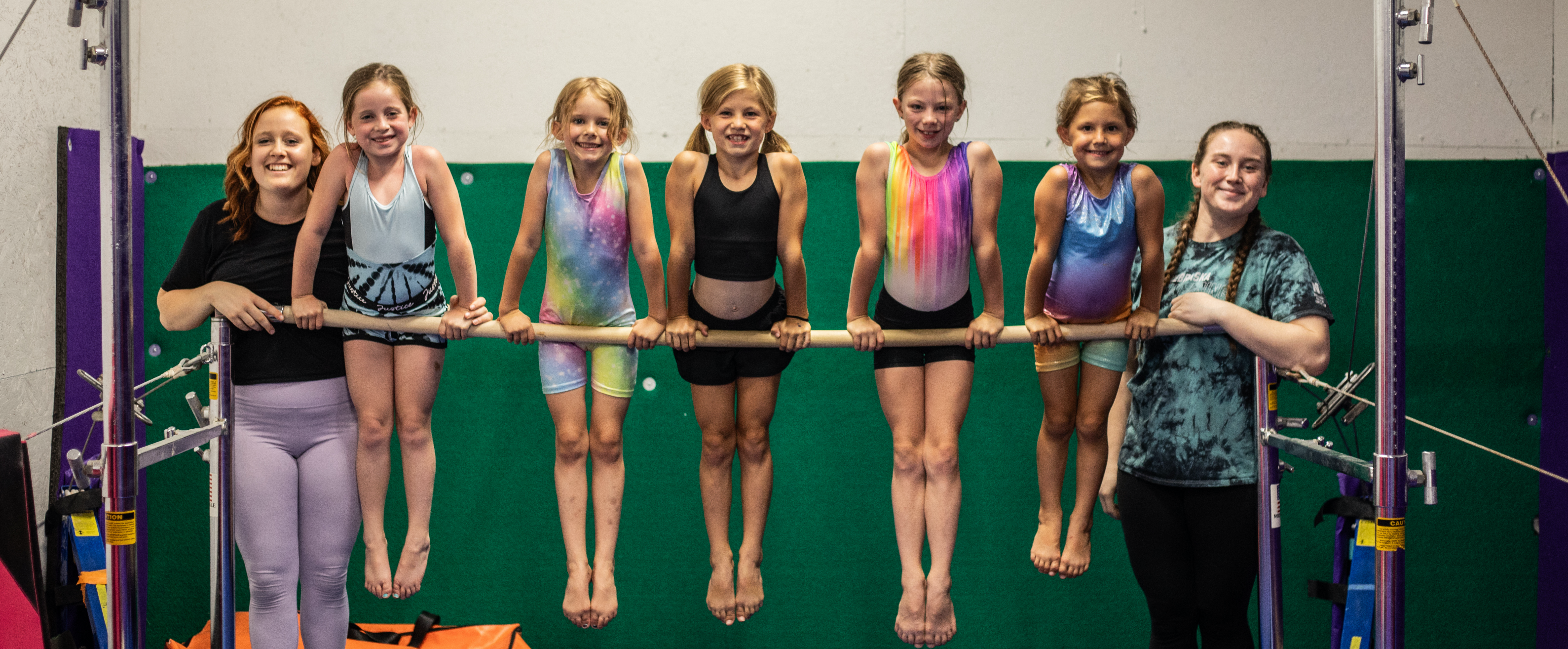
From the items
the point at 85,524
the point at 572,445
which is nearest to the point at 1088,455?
the point at 572,445

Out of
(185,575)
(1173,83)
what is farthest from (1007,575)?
(185,575)

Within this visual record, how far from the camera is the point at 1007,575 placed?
3512 millimetres

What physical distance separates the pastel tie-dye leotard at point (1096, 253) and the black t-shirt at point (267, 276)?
1.83 m

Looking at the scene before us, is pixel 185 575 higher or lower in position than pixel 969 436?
lower

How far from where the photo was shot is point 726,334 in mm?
2410

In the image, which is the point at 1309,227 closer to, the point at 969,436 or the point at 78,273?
the point at 969,436

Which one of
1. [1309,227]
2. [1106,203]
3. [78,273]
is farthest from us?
[1309,227]

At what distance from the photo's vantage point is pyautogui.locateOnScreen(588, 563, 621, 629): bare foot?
2.57 m

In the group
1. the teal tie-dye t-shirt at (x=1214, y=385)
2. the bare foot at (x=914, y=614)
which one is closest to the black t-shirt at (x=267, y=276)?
the bare foot at (x=914, y=614)

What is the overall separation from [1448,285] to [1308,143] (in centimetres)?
70

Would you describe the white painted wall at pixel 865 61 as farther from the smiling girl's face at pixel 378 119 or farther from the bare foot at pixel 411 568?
the bare foot at pixel 411 568

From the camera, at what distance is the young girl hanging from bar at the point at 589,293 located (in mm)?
2396

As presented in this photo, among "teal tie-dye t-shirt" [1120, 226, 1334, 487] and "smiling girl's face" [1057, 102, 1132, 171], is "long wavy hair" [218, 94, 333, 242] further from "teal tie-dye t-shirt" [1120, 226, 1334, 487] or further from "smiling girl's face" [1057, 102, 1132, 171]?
"teal tie-dye t-shirt" [1120, 226, 1334, 487]

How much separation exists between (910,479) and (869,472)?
97 centimetres
